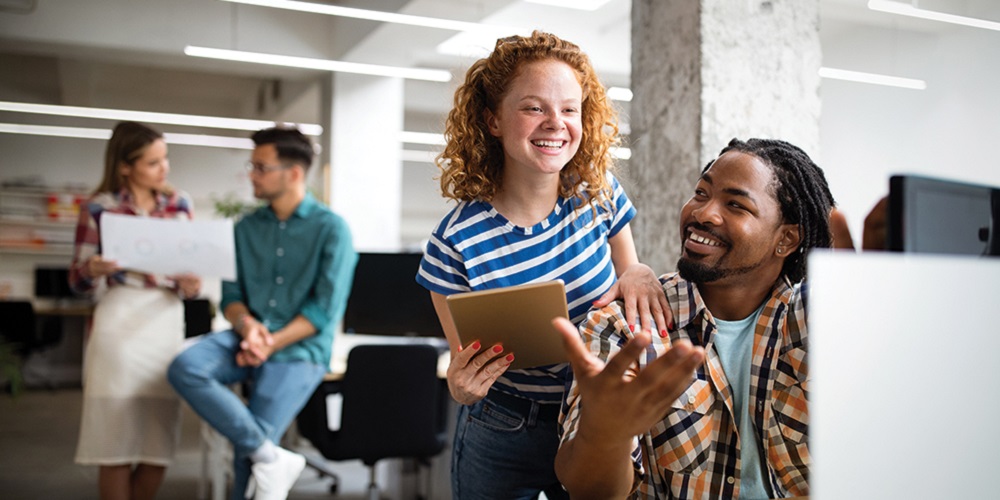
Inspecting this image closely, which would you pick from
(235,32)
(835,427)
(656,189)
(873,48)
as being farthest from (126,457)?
(235,32)

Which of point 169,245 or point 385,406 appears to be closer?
point 169,245

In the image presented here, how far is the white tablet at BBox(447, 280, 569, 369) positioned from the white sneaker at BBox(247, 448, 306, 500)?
1924 mm

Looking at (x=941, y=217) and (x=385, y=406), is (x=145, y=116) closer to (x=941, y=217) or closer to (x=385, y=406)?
(x=385, y=406)

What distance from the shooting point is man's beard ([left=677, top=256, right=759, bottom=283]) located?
1451 millimetres

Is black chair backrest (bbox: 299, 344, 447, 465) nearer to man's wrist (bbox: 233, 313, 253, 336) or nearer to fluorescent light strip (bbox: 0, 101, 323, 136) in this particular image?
man's wrist (bbox: 233, 313, 253, 336)

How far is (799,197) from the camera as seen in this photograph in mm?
1514

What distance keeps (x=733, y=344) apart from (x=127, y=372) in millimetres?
2555

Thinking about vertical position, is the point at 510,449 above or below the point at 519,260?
below

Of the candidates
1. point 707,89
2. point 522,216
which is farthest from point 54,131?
point 522,216

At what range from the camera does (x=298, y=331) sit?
315 cm

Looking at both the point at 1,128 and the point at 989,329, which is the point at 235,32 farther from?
the point at 989,329

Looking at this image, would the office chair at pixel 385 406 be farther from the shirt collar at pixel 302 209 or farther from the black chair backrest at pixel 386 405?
the shirt collar at pixel 302 209

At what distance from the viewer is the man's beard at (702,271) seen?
57.1 inches

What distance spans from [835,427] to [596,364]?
41cm
